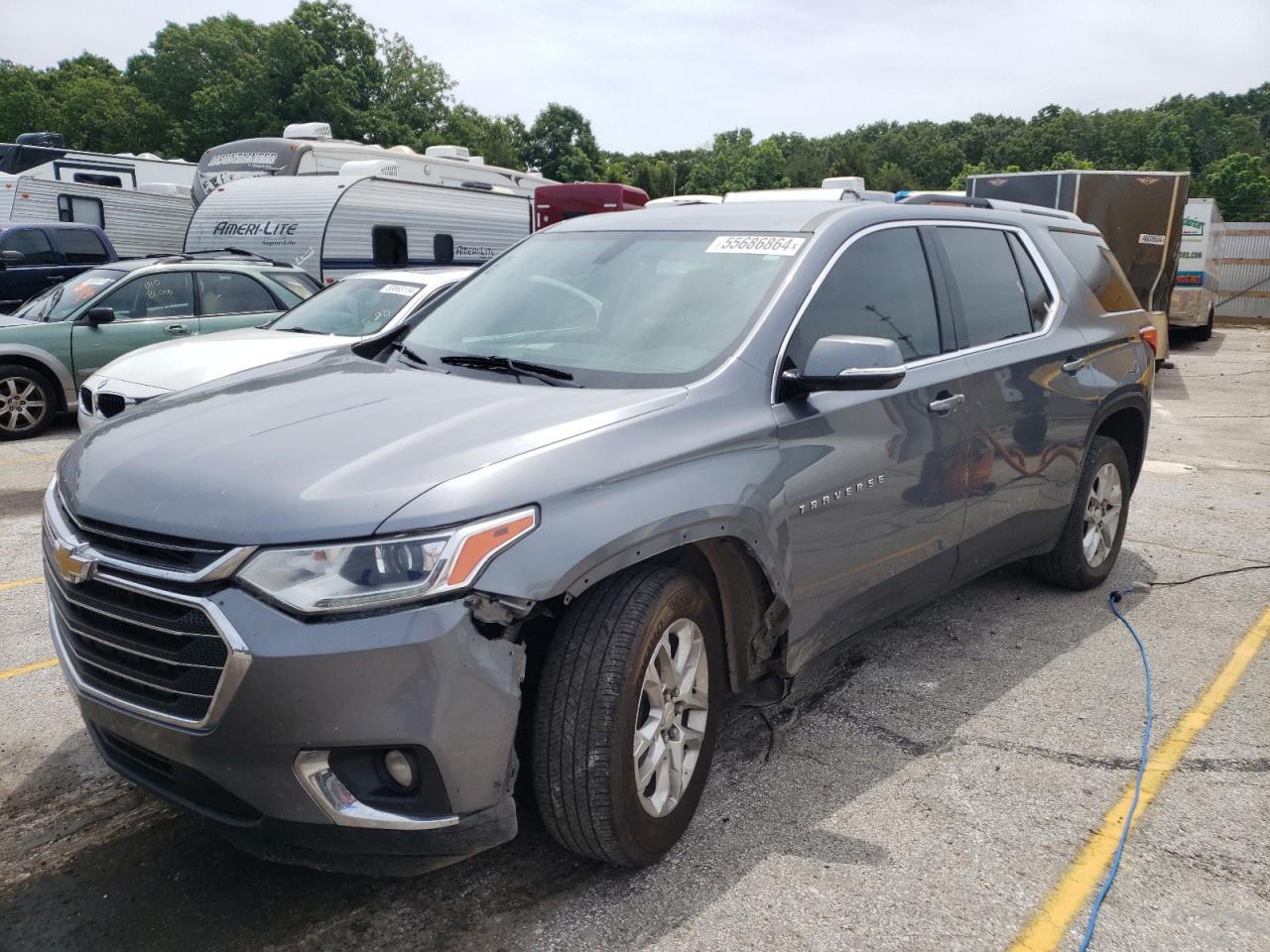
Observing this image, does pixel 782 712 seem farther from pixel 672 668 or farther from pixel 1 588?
pixel 1 588

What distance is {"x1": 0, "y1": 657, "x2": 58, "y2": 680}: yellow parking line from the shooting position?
421cm

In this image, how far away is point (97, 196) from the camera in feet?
57.7

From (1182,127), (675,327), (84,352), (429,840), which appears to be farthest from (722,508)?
(1182,127)

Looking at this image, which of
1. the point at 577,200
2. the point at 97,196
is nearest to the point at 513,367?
the point at 577,200

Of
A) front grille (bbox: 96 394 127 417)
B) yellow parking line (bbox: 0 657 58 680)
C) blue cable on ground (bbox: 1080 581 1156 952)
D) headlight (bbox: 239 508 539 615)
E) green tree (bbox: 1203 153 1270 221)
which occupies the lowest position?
blue cable on ground (bbox: 1080 581 1156 952)

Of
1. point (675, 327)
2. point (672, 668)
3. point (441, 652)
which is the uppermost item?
point (675, 327)

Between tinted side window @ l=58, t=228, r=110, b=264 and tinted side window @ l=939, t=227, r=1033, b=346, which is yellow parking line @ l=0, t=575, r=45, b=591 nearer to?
tinted side window @ l=939, t=227, r=1033, b=346

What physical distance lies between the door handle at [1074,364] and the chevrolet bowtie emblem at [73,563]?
3.91 m

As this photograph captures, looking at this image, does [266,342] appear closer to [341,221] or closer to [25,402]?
[25,402]

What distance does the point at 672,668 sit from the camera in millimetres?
2902

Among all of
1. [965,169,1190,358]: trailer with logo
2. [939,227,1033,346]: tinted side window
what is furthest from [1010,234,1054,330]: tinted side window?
[965,169,1190,358]: trailer with logo

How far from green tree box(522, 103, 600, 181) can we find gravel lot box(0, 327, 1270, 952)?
81111 millimetres

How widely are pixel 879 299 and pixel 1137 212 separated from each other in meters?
13.9

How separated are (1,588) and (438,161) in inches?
542
